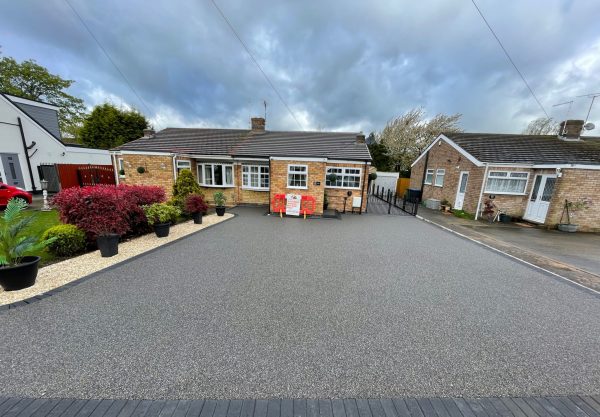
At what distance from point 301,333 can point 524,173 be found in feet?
48.4

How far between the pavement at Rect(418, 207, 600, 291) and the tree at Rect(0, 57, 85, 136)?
34.9 meters

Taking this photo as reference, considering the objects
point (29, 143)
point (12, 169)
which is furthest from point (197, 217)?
point (29, 143)

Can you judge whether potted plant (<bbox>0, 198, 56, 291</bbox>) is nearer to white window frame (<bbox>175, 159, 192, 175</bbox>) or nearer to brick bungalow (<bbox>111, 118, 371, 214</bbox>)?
brick bungalow (<bbox>111, 118, 371, 214</bbox>)

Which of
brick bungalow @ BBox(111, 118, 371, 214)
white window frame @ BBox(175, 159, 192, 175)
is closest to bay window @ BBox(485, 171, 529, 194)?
brick bungalow @ BBox(111, 118, 371, 214)

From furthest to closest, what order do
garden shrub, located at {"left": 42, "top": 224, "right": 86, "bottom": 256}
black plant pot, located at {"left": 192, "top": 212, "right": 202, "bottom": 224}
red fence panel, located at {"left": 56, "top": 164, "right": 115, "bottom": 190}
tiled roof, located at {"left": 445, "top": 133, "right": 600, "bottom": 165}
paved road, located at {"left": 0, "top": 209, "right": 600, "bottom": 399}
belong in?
red fence panel, located at {"left": 56, "top": 164, "right": 115, "bottom": 190} → tiled roof, located at {"left": 445, "top": 133, "right": 600, "bottom": 165} → black plant pot, located at {"left": 192, "top": 212, "right": 202, "bottom": 224} → garden shrub, located at {"left": 42, "top": 224, "right": 86, "bottom": 256} → paved road, located at {"left": 0, "top": 209, "right": 600, "bottom": 399}

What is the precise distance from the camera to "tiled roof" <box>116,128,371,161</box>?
12352 mm

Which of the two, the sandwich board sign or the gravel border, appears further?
the sandwich board sign

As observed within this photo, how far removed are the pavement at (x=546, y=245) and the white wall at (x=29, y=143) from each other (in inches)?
919

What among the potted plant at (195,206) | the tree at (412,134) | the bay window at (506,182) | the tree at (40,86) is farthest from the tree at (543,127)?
the tree at (40,86)

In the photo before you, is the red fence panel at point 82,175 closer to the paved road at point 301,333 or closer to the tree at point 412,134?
the paved road at point 301,333

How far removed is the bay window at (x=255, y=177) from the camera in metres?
12.9

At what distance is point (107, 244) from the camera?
5.25 meters

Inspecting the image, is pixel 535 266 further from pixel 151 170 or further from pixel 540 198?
pixel 151 170

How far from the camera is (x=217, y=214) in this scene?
10.4m
